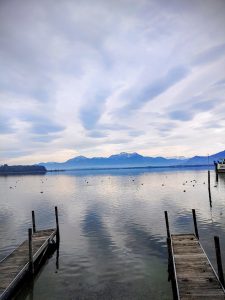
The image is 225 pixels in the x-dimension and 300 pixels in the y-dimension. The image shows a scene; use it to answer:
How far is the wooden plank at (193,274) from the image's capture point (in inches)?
551

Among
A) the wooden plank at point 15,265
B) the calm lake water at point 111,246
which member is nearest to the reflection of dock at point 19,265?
the wooden plank at point 15,265

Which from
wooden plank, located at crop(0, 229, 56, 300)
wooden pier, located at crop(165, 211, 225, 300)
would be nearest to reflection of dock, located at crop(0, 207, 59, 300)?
wooden plank, located at crop(0, 229, 56, 300)

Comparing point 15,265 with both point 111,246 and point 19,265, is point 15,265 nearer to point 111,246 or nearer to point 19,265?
point 19,265

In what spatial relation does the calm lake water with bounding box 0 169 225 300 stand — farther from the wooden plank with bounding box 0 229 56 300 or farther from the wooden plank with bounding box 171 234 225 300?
the wooden plank with bounding box 171 234 225 300

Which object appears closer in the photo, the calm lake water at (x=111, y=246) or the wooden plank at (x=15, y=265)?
the wooden plank at (x=15, y=265)

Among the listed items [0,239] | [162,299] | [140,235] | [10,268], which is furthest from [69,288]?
[0,239]

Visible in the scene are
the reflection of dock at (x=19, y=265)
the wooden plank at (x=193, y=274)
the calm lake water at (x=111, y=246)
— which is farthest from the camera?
the calm lake water at (x=111, y=246)

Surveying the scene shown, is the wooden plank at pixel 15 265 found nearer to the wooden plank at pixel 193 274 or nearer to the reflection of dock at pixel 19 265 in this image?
the reflection of dock at pixel 19 265

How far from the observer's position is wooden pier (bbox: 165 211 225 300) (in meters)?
14.0

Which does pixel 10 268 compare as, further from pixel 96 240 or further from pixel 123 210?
pixel 123 210

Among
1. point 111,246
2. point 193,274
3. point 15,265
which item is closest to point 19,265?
point 15,265

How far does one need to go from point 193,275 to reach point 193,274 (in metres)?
0.13

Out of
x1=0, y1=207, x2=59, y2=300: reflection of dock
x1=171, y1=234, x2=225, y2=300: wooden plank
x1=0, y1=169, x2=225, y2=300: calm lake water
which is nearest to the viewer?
x1=171, y1=234, x2=225, y2=300: wooden plank

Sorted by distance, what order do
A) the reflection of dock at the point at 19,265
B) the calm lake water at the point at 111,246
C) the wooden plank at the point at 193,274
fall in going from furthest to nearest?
the calm lake water at the point at 111,246
the reflection of dock at the point at 19,265
the wooden plank at the point at 193,274
